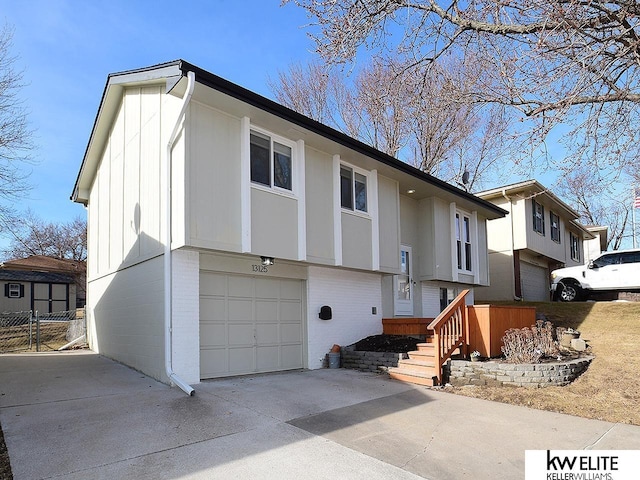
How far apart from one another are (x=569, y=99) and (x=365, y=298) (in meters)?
6.99

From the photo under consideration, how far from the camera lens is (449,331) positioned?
30.9ft

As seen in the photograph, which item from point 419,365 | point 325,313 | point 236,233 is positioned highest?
point 236,233

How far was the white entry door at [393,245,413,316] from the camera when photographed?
13.4m

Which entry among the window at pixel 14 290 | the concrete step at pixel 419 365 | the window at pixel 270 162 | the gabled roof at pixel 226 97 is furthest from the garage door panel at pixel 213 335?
the window at pixel 14 290

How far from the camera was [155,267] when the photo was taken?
8.86 m

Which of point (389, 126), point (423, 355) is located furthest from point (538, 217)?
point (423, 355)

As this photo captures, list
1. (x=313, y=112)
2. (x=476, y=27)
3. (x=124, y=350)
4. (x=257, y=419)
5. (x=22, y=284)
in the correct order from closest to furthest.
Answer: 1. (x=257, y=419)
2. (x=476, y=27)
3. (x=124, y=350)
4. (x=313, y=112)
5. (x=22, y=284)

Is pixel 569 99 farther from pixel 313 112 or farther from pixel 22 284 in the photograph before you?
pixel 22 284

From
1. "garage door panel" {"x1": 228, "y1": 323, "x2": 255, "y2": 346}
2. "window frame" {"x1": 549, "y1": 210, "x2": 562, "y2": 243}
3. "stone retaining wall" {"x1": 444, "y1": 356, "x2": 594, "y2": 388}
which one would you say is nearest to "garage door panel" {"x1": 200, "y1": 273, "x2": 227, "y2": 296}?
"garage door panel" {"x1": 228, "y1": 323, "x2": 255, "y2": 346}

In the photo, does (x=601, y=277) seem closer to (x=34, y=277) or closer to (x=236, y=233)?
(x=236, y=233)

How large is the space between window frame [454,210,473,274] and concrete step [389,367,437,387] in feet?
→ 21.3

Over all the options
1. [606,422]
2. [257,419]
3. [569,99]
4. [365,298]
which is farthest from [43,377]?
[569,99]

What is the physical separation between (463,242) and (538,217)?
25.4ft

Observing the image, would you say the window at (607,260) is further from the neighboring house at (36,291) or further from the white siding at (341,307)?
the neighboring house at (36,291)
